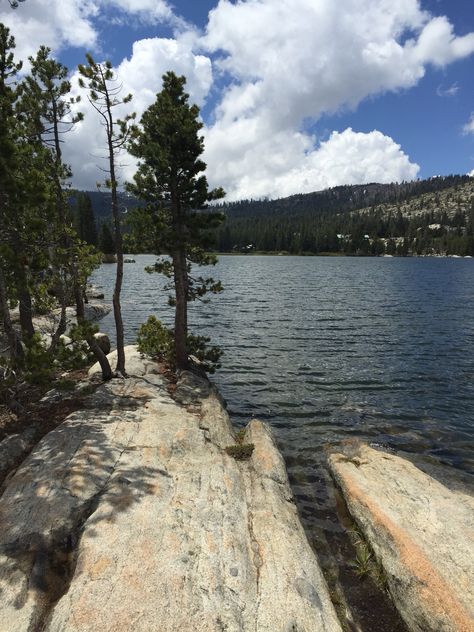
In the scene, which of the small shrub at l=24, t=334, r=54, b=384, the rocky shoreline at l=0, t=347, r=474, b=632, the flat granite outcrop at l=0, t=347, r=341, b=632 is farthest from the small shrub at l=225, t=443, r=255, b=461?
the small shrub at l=24, t=334, r=54, b=384

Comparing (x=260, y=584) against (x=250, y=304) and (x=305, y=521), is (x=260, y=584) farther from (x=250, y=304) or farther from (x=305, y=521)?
(x=250, y=304)

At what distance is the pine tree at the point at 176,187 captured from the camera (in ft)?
65.4

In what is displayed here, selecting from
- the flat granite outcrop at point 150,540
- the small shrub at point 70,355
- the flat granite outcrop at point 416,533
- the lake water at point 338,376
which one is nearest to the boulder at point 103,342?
the lake water at point 338,376

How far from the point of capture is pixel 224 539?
9.38m

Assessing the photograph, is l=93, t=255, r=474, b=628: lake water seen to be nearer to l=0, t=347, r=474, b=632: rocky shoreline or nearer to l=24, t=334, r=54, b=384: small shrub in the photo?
l=0, t=347, r=474, b=632: rocky shoreline

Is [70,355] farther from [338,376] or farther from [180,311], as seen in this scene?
[338,376]

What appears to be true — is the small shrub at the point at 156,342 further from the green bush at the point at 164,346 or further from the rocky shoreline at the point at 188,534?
the rocky shoreline at the point at 188,534

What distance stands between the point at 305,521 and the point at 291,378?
1366 centimetres

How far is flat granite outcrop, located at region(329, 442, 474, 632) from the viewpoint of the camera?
8.46 m

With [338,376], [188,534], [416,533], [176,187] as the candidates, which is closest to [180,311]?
[176,187]

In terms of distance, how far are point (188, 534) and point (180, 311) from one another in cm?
1416

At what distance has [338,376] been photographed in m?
26.0

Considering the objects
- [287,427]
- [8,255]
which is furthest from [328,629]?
[8,255]

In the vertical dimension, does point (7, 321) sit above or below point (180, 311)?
above
